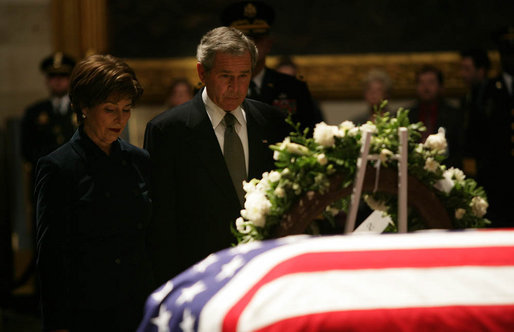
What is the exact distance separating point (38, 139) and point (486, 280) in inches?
252

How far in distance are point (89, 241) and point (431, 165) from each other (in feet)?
3.92

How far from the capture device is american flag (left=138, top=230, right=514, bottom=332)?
2342 mm

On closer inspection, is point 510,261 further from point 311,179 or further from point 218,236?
point 218,236

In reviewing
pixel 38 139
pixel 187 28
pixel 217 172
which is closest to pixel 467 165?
pixel 187 28

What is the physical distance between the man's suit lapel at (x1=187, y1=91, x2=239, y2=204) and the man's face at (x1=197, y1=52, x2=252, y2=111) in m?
0.12

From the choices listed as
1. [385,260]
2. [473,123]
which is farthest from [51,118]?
[385,260]

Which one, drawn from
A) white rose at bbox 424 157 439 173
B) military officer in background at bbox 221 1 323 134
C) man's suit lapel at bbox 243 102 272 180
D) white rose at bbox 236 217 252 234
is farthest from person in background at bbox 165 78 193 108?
white rose at bbox 424 157 439 173

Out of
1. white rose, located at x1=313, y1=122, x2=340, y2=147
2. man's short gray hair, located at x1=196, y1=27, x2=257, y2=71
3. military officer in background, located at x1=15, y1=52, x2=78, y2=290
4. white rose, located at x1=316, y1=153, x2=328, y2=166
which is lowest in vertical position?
military officer in background, located at x1=15, y1=52, x2=78, y2=290

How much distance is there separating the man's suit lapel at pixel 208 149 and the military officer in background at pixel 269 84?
4.05 ft

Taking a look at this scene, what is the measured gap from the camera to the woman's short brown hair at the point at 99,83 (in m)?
3.16

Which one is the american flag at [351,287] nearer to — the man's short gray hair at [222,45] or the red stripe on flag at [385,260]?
the red stripe on flag at [385,260]

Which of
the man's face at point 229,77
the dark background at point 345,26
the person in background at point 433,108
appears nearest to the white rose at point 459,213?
the man's face at point 229,77

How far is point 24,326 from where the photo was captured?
7.50 metres

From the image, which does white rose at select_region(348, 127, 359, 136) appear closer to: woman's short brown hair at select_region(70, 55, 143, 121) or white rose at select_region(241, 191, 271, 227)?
white rose at select_region(241, 191, 271, 227)
